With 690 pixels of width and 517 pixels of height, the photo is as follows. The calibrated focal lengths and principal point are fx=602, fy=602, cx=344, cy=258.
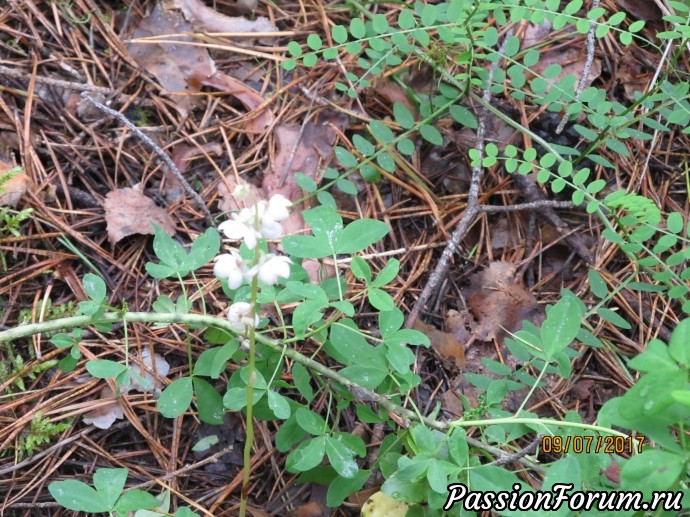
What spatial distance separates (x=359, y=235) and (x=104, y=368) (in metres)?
0.76

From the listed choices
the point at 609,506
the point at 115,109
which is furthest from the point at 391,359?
the point at 115,109

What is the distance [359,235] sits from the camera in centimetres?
165

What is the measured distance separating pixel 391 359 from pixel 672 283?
1244 millimetres

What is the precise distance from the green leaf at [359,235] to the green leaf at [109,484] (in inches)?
31.7

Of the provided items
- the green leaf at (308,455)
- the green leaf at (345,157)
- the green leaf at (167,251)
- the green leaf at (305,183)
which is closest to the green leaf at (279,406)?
the green leaf at (308,455)

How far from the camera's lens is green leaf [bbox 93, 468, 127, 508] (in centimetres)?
149

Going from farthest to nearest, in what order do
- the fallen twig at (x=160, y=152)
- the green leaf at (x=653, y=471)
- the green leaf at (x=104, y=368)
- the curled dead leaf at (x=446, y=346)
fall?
the fallen twig at (x=160, y=152), the curled dead leaf at (x=446, y=346), the green leaf at (x=104, y=368), the green leaf at (x=653, y=471)

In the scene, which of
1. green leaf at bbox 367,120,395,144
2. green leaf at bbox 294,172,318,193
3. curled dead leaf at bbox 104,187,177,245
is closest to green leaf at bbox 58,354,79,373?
curled dead leaf at bbox 104,187,177,245

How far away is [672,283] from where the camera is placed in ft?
7.16

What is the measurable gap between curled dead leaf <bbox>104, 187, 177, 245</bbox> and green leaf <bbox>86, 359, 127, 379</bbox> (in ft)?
2.23

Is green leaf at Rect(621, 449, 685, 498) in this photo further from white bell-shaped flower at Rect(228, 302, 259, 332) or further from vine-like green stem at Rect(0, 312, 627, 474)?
white bell-shaped flower at Rect(228, 302, 259, 332)

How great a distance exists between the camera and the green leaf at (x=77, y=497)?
1.48 m

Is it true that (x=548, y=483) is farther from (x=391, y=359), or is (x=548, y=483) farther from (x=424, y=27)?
(x=424, y=27)

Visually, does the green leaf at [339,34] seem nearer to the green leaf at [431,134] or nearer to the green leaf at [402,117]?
the green leaf at [402,117]
